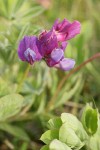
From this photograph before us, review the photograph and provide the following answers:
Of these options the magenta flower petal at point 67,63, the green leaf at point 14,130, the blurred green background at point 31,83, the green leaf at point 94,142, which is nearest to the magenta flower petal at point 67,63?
the magenta flower petal at point 67,63

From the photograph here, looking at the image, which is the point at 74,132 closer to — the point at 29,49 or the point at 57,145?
the point at 57,145

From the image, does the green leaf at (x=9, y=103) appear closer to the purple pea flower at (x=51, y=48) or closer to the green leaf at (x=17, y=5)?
the purple pea flower at (x=51, y=48)

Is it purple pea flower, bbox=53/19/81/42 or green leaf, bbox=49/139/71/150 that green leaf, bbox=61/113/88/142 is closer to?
green leaf, bbox=49/139/71/150

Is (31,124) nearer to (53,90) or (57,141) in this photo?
(53,90)

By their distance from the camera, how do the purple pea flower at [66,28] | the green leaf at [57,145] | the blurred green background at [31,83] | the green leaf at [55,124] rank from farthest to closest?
the blurred green background at [31,83], the purple pea flower at [66,28], the green leaf at [55,124], the green leaf at [57,145]

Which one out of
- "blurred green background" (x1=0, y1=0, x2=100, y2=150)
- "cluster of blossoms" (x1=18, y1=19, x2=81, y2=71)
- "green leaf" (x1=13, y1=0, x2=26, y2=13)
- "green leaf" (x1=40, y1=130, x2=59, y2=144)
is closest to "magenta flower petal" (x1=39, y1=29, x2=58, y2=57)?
"cluster of blossoms" (x1=18, y1=19, x2=81, y2=71)

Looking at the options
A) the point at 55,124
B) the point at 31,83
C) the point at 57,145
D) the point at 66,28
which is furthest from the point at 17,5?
the point at 57,145

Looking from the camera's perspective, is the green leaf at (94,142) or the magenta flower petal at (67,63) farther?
the magenta flower petal at (67,63)
